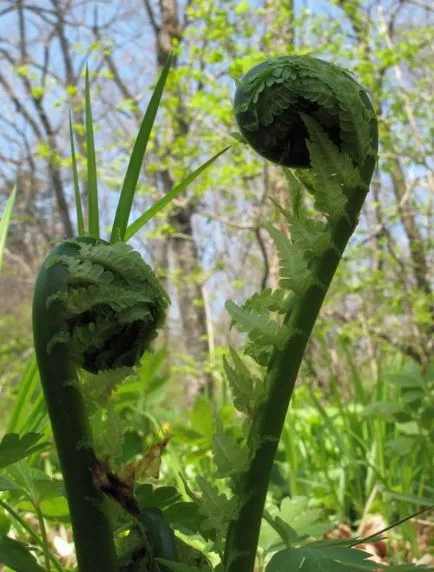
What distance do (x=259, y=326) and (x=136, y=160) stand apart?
213 mm

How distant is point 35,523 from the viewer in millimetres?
1500

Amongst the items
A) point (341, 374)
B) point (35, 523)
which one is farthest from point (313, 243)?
point (341, 374)

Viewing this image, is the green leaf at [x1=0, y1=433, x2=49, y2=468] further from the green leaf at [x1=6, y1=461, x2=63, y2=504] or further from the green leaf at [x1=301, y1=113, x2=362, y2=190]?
the green leaf at [x1=301, y1=113, x2=362, y2=190]

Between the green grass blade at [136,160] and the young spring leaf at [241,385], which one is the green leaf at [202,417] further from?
the young spring leaf at [241,385]

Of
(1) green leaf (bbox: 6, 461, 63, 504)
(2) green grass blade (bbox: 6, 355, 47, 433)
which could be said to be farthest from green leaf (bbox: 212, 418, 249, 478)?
(2) green grass blade (bbox: 6, 355, 47, 433)

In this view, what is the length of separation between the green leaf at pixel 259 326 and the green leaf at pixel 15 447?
0.49 ft

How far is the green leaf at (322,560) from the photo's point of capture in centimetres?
40

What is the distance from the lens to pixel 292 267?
15.9 inches

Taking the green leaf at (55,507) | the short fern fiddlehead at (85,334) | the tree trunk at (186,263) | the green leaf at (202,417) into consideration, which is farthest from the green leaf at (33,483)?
the tree trunk at (186,263)

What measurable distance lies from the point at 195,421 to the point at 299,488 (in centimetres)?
54

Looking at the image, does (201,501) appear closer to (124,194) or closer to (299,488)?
(124,194)

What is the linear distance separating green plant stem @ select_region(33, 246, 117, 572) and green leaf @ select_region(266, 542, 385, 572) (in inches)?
4.2

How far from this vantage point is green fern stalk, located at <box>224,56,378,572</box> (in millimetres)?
396

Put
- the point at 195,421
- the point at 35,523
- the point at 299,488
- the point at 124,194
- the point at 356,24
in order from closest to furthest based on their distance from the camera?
the point at 124,194
the point at 195,421
the point at 35,523
the point at 299,488
the point at 356,24
